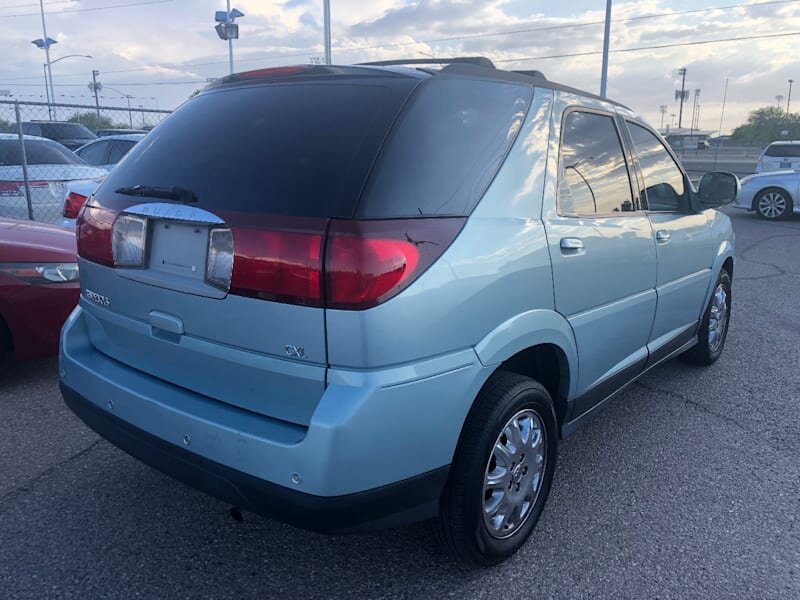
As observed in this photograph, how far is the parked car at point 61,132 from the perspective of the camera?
18594 millimetres

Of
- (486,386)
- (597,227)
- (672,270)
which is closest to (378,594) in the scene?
(486,386)

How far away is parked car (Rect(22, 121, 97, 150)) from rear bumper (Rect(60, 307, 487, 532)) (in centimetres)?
1859

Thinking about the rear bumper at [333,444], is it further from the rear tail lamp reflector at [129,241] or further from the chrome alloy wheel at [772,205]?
the chrome alloy wheel at [772,205]

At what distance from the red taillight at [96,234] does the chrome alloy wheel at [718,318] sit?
389cm

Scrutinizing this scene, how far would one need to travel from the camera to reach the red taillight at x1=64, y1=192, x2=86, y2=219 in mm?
6078

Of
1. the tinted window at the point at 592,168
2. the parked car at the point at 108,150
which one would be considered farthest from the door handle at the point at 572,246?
the parked car at the point at 108,150

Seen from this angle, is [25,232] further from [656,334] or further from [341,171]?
[656,334]

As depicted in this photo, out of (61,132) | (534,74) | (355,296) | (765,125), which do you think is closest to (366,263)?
(355,296)

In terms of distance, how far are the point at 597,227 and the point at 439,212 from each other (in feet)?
3.58

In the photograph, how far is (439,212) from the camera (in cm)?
211

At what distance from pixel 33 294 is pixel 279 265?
277 cm

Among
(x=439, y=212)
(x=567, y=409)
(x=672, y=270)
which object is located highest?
(x=439, y=212)

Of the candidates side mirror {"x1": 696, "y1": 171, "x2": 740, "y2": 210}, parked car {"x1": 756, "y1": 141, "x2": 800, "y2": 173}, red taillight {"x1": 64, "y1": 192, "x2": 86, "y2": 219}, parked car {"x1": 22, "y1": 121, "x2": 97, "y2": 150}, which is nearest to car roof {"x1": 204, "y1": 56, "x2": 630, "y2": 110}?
side mirror {"x1": 696, "y1": 171, "x2": 740, "y2": 210}

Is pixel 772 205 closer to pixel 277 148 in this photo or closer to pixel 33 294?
pixel 33 294
